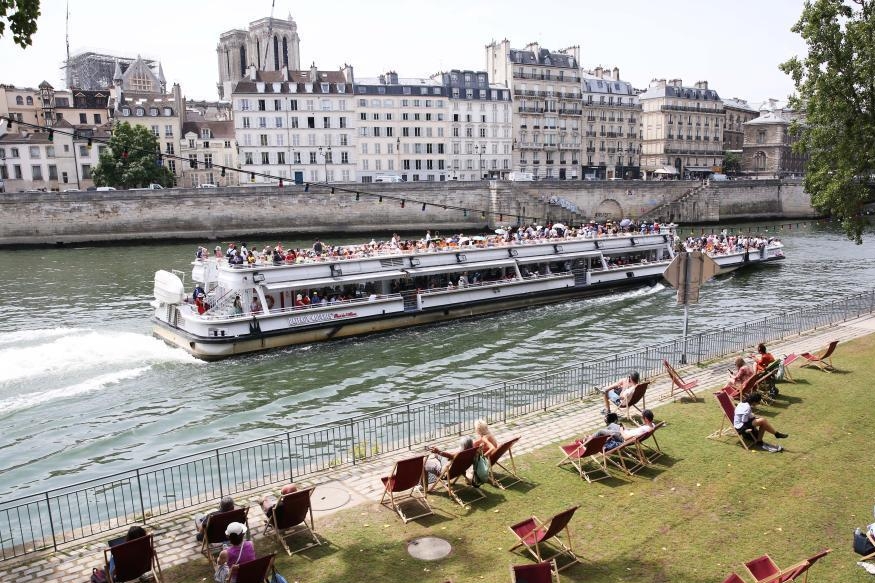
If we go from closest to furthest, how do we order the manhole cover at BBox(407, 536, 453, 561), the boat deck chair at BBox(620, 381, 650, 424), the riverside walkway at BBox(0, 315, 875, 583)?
the manhole cover at BBox(407, 536, 453, 561) → the riverside walkway at BBox(0, 315, 875, 583) → the boat deck chair at BBox(620, 381, 650, 424)

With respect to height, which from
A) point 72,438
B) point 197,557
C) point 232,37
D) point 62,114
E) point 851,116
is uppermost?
point 232,37

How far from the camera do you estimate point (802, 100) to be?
74.9 feet

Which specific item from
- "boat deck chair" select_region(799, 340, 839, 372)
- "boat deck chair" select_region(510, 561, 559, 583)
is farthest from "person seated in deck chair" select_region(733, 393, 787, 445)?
"boat deck chair" select_region(510, 561, 559, 583)

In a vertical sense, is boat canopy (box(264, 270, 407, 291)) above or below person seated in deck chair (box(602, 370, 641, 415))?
above

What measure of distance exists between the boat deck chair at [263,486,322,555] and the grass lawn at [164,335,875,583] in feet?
0.46

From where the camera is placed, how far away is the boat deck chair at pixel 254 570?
7.02 m

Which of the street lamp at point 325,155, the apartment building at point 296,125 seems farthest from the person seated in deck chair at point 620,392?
the street lamp at point 325,155

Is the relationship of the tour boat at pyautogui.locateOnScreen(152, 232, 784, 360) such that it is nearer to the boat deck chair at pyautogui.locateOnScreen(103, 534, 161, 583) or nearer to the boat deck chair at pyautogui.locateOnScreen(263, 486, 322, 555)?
the boat deck chair at pyautogui.locateOnScreen(263, 486, 322, 555)

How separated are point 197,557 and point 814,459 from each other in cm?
938

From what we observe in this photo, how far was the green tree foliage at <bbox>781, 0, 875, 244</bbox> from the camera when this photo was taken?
2020 cm

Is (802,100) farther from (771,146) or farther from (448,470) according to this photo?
(771,146)

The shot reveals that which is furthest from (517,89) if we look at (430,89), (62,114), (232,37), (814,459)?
(814,459)

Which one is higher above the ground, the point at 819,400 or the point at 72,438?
the point at 819,400

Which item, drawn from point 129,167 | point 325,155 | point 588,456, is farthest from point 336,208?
point 588,456
